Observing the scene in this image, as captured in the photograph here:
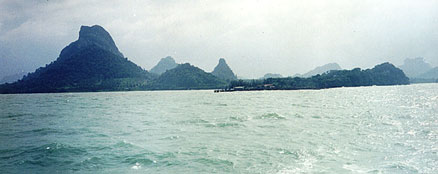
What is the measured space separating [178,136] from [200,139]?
198 centimetres

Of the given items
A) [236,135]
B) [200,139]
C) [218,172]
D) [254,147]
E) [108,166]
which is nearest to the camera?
[218,172]

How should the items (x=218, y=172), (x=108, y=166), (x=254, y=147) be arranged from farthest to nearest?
(x=254, y=147) → (x=108, y=166) → (x=218, y=172)

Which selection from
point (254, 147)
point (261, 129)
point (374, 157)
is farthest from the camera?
point (261, 129)

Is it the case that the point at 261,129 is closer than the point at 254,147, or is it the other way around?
the point at 254,147

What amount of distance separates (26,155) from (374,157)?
1775cm

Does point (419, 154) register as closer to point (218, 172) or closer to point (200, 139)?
point (218, 172)

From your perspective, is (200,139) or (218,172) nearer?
(218,172)

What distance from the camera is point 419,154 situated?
43.7ft

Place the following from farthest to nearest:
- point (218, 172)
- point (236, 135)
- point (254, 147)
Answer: point (236, 135) → point (254, 147) → point (218, 172)

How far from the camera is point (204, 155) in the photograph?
13.3 metres

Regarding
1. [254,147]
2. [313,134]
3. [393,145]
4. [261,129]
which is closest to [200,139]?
[254,147]

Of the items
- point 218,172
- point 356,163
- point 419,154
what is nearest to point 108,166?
point 218,172

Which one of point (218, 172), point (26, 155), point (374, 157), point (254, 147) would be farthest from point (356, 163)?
point (26, 155)

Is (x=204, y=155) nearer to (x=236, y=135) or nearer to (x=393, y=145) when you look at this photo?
(x=236, y=135)
